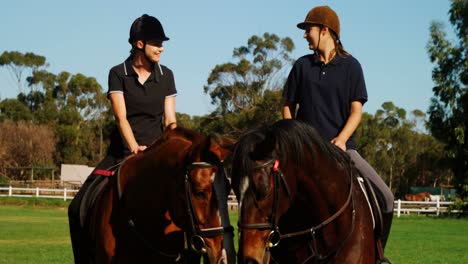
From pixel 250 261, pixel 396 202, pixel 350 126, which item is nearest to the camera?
pixel 250 261

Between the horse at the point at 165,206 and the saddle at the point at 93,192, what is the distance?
0.46 ft

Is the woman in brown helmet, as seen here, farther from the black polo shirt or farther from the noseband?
the noseband

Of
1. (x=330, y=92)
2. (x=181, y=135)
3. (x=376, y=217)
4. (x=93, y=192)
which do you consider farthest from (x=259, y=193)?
(x=93, y=192)

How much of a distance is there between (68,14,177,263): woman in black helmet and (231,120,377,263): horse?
1.84 m

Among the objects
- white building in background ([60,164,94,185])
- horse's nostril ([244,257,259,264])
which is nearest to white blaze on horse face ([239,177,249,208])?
horse's nostril ([244,257,259,264])

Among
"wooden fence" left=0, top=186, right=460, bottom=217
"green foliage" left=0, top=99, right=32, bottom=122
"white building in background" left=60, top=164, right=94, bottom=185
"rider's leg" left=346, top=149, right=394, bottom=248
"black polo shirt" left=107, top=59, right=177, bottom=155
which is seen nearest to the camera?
"rider's leg" left=346, top=149, right=394, bottom=248

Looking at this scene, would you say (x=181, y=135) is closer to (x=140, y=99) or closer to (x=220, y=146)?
(x=220, y=146)

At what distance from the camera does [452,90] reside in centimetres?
5709

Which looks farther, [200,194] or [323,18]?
[323,18]

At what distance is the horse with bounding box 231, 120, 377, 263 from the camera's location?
18.5 ft

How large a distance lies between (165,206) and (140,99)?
1540 mm

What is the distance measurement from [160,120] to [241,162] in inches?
94.6

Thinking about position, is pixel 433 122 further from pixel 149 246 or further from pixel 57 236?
pixel 149 246

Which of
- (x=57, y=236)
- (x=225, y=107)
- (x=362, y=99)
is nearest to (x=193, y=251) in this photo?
(x=362, y=99)
